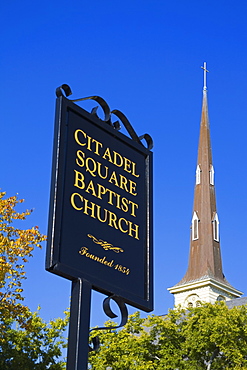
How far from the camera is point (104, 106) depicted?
761 cm

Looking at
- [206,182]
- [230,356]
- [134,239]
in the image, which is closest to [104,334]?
[230,356]

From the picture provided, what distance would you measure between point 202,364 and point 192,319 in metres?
2.11

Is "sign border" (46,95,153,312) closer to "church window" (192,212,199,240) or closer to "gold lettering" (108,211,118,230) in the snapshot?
"gold lettering" (108,211,118,230)

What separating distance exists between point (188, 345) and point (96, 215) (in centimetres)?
2590

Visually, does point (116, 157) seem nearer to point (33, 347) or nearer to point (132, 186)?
point (132, 186)

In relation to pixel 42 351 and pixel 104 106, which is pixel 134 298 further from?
pixel 42 351

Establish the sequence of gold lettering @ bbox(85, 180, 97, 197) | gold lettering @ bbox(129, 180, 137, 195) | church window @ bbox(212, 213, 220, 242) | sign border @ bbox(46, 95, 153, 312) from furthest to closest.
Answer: church window @ bbox(212, 213, 220, 242) → gold lettering @ bbox(129, 180, 137, 195) → gold lettering @ bbox(85, 180, 97, 197) → sign border @ bbox(46, 95, 153, 312)

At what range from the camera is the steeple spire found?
80375mm

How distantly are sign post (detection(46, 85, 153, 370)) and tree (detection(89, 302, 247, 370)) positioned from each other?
24178 millimetres

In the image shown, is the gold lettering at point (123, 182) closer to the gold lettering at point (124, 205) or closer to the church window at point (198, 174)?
the gold lettering at point (124, 205)

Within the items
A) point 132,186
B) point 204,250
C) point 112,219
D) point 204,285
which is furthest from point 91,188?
point 204,250

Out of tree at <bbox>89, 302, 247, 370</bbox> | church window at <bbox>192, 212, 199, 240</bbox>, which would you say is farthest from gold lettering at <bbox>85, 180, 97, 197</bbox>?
church window at <bbox>192, 212, 199, 240</bbox>

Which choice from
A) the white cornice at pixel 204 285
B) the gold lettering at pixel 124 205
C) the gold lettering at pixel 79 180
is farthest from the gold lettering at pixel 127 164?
the white cornice at pixel 204 285

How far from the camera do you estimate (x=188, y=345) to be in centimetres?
3159
